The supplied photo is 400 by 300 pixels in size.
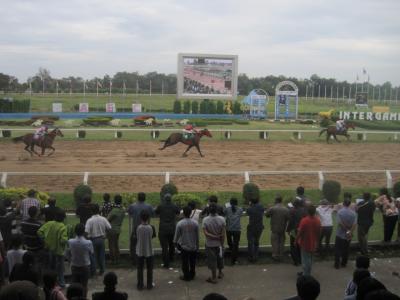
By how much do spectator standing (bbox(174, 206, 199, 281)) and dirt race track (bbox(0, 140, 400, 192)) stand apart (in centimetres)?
680

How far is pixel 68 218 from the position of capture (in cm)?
1063

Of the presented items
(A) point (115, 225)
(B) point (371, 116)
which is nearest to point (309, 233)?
(A) point (115, 225)

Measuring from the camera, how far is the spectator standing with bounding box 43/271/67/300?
15.0ft

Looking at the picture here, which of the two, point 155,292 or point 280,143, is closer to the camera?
point 155,292

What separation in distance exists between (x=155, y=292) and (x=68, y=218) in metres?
4.44

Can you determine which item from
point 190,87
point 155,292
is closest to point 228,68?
point 190,87

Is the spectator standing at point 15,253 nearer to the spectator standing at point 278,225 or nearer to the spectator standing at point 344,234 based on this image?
the spectator standing at point 278,225

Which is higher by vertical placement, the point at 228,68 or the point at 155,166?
the point at 228,68

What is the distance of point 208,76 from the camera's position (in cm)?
4453

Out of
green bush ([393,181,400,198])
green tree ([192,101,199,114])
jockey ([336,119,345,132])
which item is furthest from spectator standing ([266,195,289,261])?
green tree ([192,101,199,114])

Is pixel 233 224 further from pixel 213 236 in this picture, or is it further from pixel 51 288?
pixel 51 288

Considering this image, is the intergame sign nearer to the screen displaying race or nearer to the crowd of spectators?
the screen displaying race

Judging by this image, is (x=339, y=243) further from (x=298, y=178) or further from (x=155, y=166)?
(x=155, y=166)

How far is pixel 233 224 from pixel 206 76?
123ft
